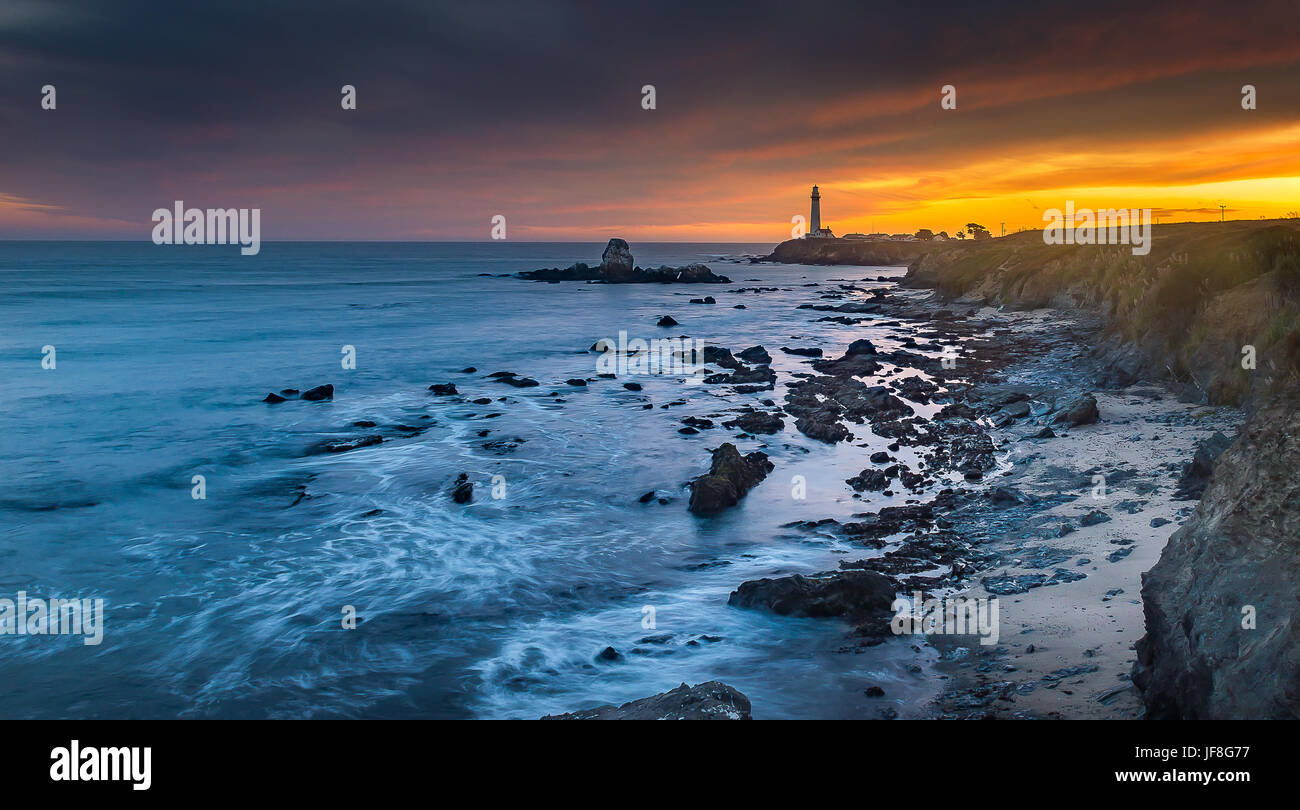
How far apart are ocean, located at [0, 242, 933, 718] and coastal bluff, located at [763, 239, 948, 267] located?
143m

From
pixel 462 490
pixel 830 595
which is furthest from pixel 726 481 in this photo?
pixel 462 490

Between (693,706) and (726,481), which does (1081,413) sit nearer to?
(726,481)

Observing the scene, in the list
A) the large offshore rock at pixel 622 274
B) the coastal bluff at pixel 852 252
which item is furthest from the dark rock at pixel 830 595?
the coastal bluff at pixel 852 252

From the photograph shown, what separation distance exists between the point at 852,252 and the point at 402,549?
171m

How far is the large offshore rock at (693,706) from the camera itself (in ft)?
23.2

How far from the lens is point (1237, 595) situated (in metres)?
6.27

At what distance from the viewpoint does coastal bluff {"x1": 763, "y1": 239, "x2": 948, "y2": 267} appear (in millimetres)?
167750

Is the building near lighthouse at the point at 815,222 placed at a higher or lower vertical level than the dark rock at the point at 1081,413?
higher

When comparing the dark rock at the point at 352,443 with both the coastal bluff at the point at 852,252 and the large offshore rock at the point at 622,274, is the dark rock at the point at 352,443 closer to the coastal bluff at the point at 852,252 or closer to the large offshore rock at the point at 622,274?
the large offshore rock at the point at 622,274

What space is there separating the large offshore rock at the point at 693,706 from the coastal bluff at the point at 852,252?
163 metres

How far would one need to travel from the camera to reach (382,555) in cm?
1580

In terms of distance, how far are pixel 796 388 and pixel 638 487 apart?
1287 centimetres
